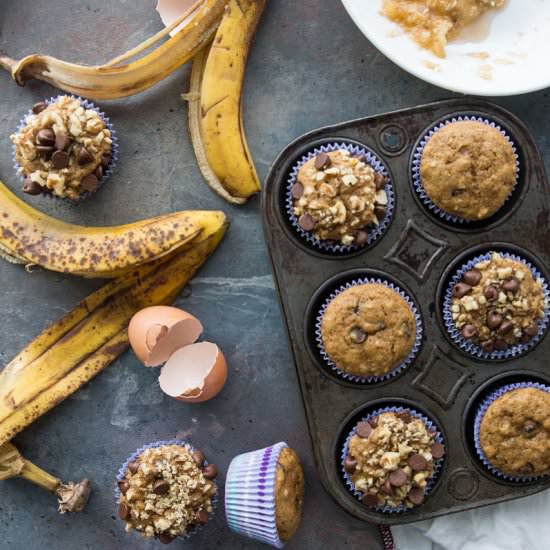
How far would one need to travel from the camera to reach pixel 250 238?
3.54 meters

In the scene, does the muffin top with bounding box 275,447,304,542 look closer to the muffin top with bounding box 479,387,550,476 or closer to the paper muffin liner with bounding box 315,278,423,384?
the paper muffin liner with bounding box 315,278,423,384

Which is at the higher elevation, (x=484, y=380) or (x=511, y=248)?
(x=511, y=248)

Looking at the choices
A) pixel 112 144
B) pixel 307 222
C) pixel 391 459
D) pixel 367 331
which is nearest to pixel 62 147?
pixel 112 144

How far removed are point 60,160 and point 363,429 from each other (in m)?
1.65

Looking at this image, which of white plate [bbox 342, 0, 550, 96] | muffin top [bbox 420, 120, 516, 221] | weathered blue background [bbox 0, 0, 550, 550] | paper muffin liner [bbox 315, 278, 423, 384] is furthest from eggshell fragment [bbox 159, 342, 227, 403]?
white plate [bbox 342, 0, 550, 96]

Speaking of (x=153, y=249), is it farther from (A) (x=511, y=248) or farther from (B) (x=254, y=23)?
(A) (x=511, y=248)

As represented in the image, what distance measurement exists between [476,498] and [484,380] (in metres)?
0.50

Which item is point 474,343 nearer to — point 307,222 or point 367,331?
point 367,331

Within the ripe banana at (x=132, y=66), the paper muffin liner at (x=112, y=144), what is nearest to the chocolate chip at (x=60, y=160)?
the paper muffin liner at (x=112, y=144)

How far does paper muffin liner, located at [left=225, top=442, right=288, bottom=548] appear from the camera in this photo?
311 cm

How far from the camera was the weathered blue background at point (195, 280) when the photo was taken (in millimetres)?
3537

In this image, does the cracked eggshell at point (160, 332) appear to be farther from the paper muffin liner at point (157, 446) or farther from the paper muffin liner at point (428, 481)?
the paper muffin liner at point (428, 481)

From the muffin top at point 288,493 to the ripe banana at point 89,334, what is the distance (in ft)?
3.00

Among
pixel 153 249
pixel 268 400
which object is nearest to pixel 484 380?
pixel 268 400
